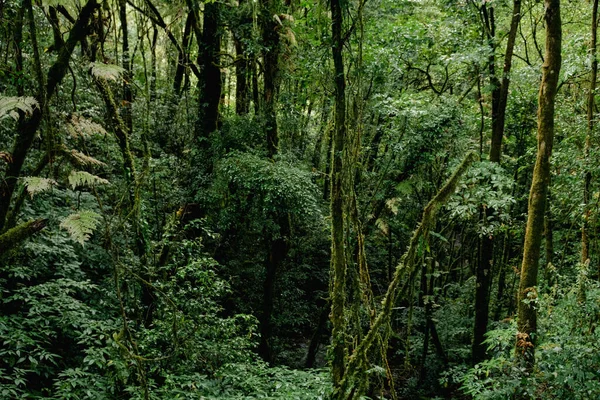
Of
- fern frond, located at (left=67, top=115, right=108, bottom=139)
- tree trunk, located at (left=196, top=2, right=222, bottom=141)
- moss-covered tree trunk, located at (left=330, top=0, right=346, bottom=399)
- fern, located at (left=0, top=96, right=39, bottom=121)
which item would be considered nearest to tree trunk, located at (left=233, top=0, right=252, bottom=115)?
tree trunk, located at (left=196, top=2, right=222, bottom=141)

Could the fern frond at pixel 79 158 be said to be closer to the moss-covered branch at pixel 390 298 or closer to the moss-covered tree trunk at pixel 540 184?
the moss-covered branch at pixel 390 298

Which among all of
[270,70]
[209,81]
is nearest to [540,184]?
[270,70]

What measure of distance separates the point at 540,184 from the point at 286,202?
16.1 ft

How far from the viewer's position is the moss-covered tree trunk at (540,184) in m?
5.01

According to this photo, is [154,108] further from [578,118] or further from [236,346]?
[578,118]

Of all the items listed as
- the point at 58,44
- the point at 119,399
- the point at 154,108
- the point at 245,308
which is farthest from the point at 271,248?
the point at 58,44

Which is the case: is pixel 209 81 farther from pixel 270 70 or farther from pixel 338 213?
pixel 338 213

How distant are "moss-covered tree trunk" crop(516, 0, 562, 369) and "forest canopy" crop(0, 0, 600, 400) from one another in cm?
3

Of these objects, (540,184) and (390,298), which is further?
(540,184)

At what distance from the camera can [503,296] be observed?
43.4 ft

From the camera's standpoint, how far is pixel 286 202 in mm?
8883

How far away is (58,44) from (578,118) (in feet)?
31.8

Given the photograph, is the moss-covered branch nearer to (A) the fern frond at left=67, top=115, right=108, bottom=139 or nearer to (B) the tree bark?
(A) the fern frond at left=67, top=115, right=108, bottom=139

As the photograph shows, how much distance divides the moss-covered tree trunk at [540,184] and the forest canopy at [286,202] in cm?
3
